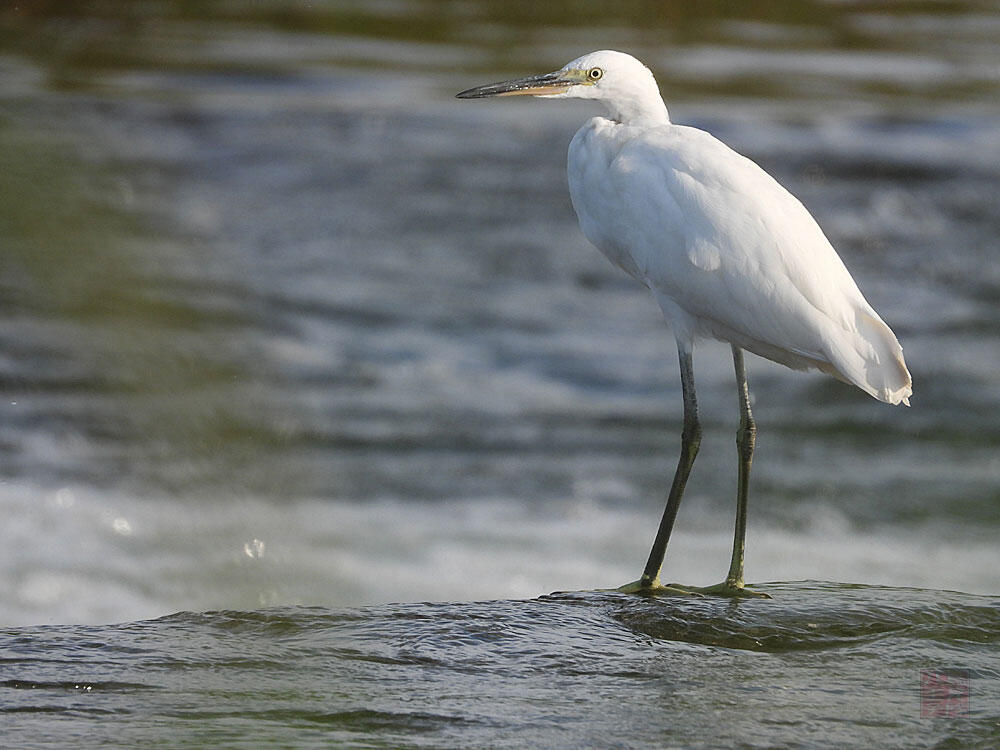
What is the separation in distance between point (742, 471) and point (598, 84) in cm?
138

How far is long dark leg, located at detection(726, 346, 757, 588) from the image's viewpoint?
159 inches

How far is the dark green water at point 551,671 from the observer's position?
92.2 inches

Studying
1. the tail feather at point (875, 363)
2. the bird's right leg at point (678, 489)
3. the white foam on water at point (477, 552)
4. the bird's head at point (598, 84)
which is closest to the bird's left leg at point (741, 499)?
the bird's right leg at point (678, 489)

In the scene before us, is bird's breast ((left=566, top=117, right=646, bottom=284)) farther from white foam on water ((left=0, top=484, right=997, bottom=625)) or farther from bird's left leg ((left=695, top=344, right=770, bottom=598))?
white foam on water ((left=0, top=484, right=997, bottom=625))

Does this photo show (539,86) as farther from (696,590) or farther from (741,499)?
(696,590)

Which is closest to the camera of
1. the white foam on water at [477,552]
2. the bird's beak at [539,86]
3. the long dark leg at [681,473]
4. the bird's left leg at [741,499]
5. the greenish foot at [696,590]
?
the greenish foot at [696,590]

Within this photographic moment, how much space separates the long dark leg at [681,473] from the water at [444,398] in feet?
1.30

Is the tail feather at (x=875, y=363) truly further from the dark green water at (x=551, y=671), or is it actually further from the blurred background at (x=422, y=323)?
the blurred background at (x=422, y=323)

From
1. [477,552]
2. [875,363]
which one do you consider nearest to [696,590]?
[875,363]

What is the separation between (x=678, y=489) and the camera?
4254 millimetres

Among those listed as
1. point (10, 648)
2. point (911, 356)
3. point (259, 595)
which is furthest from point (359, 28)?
point (259, 595)

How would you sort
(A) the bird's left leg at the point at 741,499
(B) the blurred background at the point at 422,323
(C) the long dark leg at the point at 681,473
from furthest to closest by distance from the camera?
(C) the long dark leg at the point at 681,473
(A) the bird's left leg at the point at 741,499
(B) the blurred background at the point at 422,323

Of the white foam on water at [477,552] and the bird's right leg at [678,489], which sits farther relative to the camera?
the white foam on water at [477,552]

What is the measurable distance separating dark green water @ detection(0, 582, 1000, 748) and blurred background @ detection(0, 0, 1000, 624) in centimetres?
25
